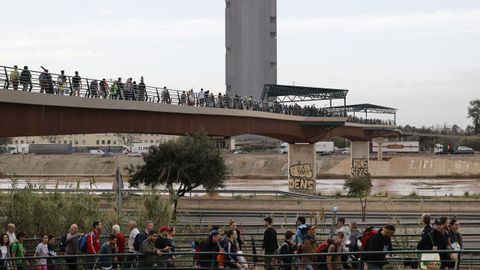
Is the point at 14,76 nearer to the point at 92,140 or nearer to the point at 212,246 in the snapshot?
the point at 212,246

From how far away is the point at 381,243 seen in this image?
1395 cm

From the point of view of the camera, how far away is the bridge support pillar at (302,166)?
6781cm

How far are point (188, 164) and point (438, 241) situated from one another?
32.6 meters

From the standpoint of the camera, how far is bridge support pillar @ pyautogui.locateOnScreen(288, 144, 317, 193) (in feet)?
222

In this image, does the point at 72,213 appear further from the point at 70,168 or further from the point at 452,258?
the point at 70,168

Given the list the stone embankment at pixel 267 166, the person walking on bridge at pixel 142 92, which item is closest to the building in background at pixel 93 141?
the stone embankment at pixel 267 166

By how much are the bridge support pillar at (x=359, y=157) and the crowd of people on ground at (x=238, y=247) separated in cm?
8715

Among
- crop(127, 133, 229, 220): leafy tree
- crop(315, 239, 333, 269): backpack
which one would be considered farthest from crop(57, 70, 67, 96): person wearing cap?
crop(127, 133, 229, 220): leafy tree

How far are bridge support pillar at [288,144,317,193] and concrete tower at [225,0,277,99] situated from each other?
239 ft

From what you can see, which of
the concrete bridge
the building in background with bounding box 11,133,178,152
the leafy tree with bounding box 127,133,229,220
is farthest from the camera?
the building in background with bounding box 11,133,178,152

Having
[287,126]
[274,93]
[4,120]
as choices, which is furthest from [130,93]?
[274,93]

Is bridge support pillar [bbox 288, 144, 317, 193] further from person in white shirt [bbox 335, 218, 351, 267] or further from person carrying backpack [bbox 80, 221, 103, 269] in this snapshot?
person carrying backpack [bbox 80, 221, 103, 269]

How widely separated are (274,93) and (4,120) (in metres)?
70.6

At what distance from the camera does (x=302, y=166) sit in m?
68.4
